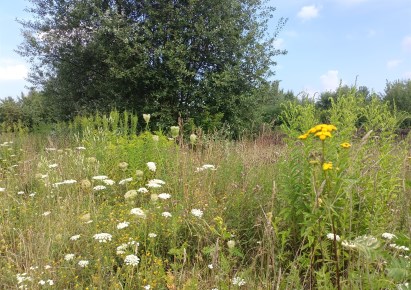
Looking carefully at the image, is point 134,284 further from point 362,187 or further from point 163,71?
point 163,71

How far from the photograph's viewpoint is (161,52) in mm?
9781

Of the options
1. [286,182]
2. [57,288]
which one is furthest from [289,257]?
[57,288]

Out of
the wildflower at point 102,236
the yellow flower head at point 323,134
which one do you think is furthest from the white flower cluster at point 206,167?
the yellow flower head at point 323,134

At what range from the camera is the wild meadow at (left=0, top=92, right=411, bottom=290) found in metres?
1.95

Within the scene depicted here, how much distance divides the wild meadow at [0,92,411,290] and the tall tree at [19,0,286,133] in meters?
6.88

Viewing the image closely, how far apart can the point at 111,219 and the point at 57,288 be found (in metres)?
0.74

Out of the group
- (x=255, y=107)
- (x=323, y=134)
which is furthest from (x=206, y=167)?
(x=255, y=107)

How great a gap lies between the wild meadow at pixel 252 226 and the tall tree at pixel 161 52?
688 centimetres

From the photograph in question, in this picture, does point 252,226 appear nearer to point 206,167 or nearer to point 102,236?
point 206,167

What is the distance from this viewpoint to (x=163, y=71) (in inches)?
404

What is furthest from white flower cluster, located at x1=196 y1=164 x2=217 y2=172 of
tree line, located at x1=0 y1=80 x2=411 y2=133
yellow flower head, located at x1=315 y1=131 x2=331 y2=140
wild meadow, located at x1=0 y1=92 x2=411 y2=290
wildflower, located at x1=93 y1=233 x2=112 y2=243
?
tree line, located at x1=0 y1=80 x2=411 y2=133

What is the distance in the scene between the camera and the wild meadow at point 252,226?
1.95 metres

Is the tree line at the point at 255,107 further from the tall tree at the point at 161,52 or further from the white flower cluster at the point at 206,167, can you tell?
the white flower cluster at the point at 206,167

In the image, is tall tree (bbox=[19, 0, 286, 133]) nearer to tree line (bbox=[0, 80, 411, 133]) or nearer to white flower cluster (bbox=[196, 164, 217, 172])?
tree line (bbox=[0, 80, 411, 133])
